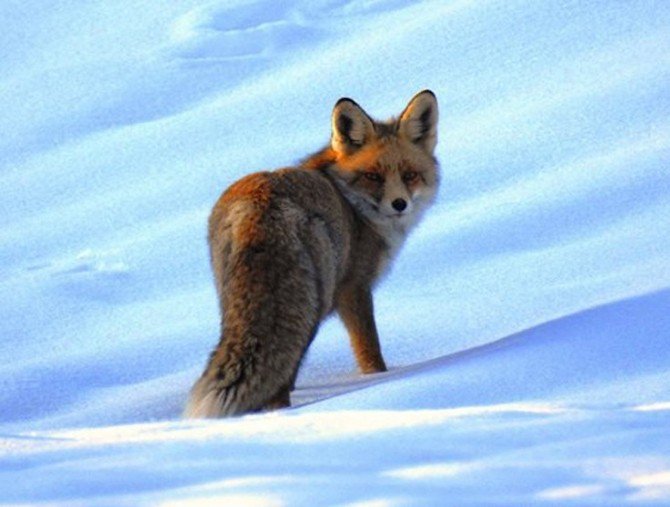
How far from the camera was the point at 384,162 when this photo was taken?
6293 mm

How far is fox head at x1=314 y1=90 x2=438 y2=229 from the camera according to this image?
6.26 meters

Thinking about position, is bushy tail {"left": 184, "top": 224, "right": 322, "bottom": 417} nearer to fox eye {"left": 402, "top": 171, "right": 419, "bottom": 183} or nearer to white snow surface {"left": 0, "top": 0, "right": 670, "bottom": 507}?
white snow surface {"left": 0, "top": 0, "right": 670, "bottom": 507}

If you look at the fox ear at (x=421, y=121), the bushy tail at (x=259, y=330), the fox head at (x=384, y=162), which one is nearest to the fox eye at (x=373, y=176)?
the fox head at (x=384, y=162)

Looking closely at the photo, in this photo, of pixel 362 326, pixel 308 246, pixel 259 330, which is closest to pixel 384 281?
pixel 362 326

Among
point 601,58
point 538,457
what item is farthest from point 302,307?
point 601,58

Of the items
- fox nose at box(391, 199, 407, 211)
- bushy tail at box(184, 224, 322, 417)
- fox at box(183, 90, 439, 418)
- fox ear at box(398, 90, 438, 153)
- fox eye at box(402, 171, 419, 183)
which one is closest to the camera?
bushy tail at box(184, 224, 322, 417)

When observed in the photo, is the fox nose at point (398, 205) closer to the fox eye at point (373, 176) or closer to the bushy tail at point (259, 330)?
the fox eye at point (373, 176)

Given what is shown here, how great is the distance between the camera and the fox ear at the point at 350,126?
6371 millimetres

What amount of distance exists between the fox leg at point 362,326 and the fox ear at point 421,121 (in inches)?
35.9

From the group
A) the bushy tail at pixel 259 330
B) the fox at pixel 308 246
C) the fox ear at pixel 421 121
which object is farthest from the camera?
the fox ear at pixel 421 121

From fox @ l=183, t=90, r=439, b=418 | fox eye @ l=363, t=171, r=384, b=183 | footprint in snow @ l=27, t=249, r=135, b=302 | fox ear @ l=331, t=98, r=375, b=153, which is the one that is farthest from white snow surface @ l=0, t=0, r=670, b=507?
fox ear @ l=331, t=98, r=375, b=153

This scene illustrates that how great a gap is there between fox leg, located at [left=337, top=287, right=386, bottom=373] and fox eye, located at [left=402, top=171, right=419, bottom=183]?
1.92ft

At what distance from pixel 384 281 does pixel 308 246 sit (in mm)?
1684

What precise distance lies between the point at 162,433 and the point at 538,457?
3.02ft
